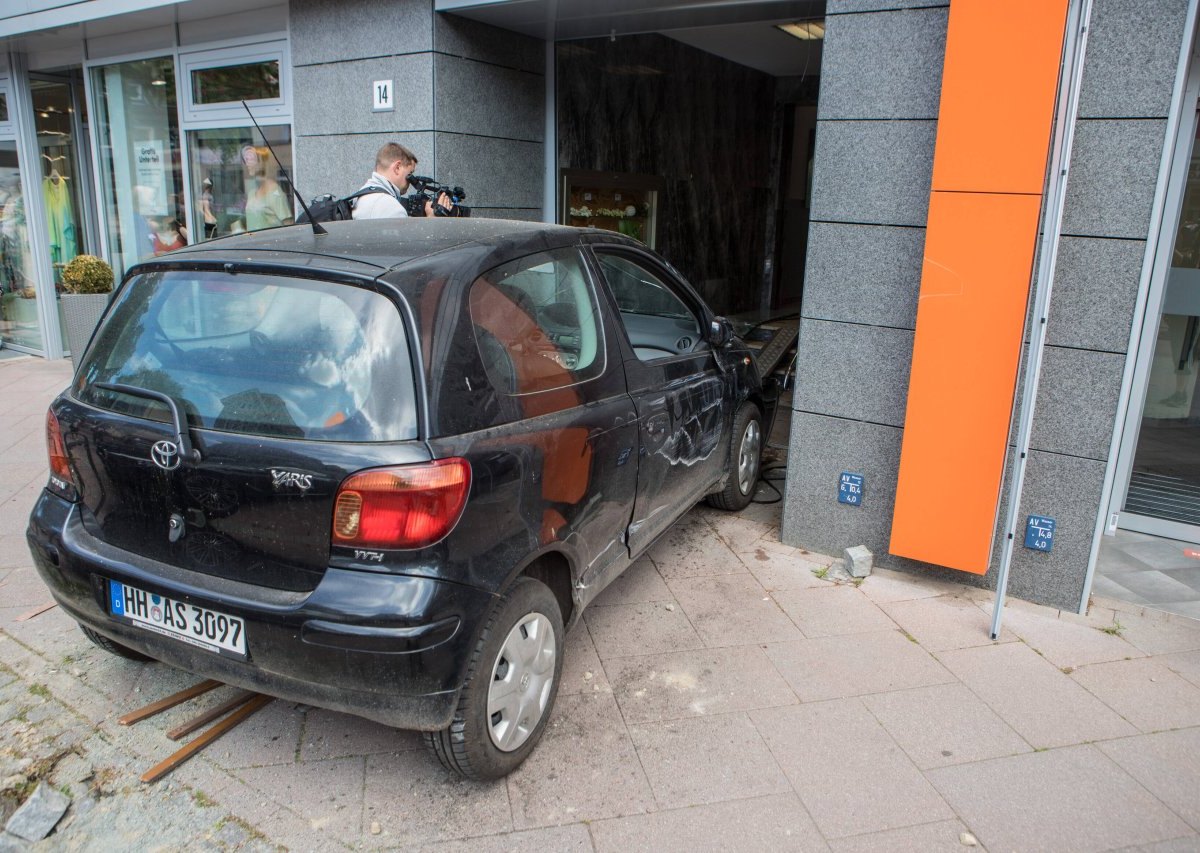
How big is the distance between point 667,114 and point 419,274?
9.00m

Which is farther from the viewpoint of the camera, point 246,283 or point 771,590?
point 771,590

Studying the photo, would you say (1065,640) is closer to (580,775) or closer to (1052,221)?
(1052,221)

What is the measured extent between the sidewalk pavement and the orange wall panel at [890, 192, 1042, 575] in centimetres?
45

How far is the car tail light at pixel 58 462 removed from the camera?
293 cm

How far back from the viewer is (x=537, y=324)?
3113mm

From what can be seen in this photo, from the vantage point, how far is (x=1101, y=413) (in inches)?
156

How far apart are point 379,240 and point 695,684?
7.01ft

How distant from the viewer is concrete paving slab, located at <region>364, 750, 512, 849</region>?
267 cm

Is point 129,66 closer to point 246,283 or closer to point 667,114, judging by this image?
point 667,114

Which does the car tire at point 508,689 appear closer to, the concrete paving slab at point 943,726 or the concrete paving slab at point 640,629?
the concrete paving slab at point 640,629

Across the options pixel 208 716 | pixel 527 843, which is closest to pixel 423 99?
pixel 208 716

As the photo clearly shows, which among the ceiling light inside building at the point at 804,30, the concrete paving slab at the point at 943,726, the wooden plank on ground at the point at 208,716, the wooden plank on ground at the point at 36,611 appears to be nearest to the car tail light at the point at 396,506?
the wooden plank on ground at the point at 208,716

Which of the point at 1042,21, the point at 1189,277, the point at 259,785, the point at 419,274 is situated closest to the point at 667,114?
the point at 1189,277

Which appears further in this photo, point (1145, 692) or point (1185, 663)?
point (1185, 663)
